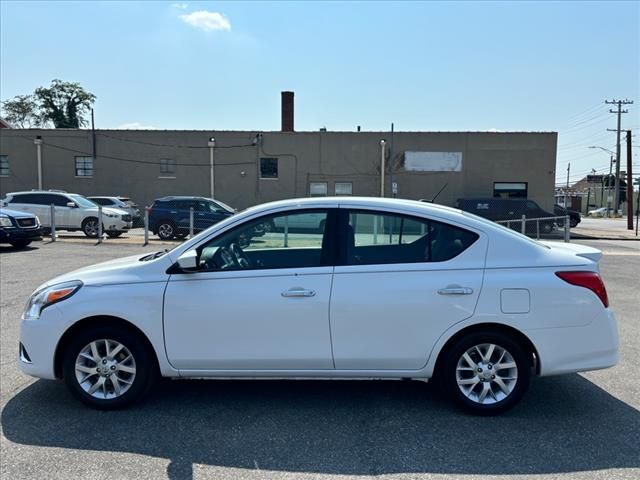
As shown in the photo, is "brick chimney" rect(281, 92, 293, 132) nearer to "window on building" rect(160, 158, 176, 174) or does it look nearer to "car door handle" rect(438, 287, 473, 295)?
"window on building" rect(160, 158, 176, 174)

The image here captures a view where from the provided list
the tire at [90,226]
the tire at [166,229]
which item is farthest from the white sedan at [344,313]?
the tire at [90,226]

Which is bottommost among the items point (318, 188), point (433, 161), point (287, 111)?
point (318, 188)

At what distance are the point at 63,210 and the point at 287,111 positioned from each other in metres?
19.5

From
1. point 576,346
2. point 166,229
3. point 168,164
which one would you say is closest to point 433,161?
point 168,164

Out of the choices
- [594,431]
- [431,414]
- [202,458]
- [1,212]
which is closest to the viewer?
[202,458]

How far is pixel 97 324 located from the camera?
Answer: 13.9 feet

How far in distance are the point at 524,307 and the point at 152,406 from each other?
299 centimetres

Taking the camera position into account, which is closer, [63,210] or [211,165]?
[63,210]

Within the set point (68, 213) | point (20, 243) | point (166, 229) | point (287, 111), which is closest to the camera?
point (20, 243)

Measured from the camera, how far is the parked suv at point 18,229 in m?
14.8

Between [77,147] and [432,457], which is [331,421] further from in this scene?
[77,147]

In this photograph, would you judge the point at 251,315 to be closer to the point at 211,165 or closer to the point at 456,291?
the point at 456,291

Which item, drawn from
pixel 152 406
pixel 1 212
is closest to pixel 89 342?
pixel 152 406

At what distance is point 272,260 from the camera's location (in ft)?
14.4
